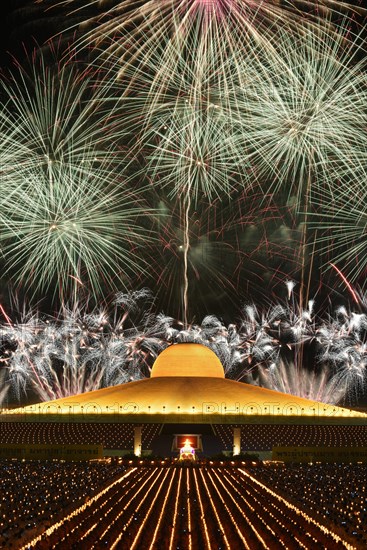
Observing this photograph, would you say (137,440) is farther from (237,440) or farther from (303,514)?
(303,514)

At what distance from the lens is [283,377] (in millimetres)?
87688

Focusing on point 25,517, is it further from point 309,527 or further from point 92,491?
point 309,527

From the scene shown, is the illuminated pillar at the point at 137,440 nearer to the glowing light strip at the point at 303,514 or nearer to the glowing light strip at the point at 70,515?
the glowing light strip at the point at 70,515

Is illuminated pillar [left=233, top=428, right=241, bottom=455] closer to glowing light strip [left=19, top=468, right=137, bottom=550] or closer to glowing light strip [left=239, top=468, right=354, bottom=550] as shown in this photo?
glowing light strip [left=239, top=468, right=354, bottom=550]

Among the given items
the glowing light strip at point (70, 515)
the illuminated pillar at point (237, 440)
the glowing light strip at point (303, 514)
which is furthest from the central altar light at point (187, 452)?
the glowing light strip at point (70, 515)

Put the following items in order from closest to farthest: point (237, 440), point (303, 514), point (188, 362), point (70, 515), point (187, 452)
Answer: point (70, 515) → point (303, 514) → point (187, 452) → point (237, 440) → point (188, 362)

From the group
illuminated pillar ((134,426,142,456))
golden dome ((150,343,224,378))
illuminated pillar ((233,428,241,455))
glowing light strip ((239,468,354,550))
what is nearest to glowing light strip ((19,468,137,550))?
glowing light strip ((239,468,354,550))

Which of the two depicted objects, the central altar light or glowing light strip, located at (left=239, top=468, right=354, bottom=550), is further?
the central altar light

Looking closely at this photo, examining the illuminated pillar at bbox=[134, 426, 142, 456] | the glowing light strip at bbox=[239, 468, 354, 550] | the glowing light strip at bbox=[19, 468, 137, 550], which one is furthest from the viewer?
the illuminated pillar at bbox=[134, 426, 142, 456]

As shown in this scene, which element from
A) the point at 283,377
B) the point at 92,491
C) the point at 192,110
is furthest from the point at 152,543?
the point at 283,377

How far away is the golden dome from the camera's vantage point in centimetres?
8369

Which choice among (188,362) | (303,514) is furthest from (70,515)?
(188,362)

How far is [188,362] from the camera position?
275 feet

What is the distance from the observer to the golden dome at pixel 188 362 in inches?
3295
